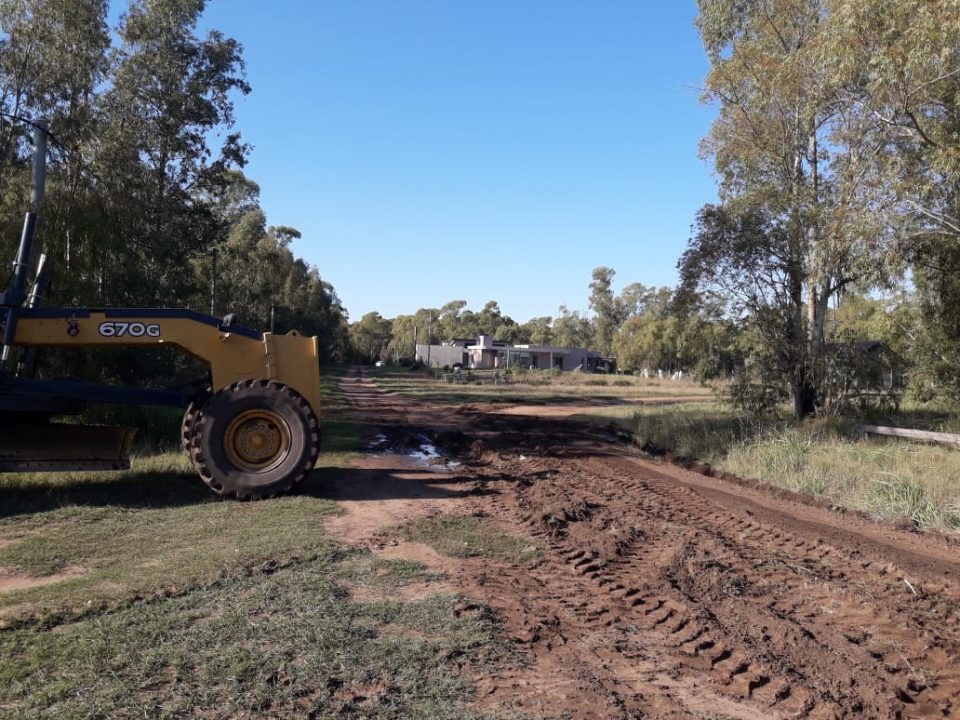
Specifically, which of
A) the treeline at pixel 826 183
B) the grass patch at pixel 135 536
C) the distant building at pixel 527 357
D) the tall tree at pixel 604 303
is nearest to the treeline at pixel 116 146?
the grass patch at pixel 135 536

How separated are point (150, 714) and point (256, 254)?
1765 inches

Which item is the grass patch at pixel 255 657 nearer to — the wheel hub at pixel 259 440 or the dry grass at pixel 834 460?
the wheel hub at pixel 259 440

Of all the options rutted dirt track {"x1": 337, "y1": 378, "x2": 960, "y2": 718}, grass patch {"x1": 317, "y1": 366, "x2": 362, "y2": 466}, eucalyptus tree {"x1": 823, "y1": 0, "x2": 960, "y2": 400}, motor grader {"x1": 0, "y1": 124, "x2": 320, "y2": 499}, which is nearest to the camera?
rutted dirt track {"x1": 337, "y1": 378, "x2": 960, "y2": 718}

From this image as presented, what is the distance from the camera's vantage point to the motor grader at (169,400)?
8.92 meters

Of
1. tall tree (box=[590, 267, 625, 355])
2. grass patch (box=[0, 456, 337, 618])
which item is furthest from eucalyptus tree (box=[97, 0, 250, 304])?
tall tree (box=[590, 267, 625, 355])

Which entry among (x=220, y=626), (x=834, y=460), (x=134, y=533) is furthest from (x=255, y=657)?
(x=834, y=460)

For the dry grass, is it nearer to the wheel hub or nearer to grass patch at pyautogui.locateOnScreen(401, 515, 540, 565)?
grass patch at pyautogui.locateOnScreen(401, 515, 540, 565)

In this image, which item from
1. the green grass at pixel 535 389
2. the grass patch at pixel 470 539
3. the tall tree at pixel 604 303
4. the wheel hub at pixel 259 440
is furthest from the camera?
the tall tree at pixel 604 303

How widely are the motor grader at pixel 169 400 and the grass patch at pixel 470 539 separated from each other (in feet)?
6.94

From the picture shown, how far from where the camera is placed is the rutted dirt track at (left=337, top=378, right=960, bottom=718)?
4281mm

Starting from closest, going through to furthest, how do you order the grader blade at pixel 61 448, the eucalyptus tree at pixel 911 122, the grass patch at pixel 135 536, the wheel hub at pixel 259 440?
the grass patch at pixel 135 536, the grader blade at pixel 61 448, the wheel hub at pixel 259 440, the eucalyptus tree at pixel 911 122

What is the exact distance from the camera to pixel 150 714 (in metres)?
3.80

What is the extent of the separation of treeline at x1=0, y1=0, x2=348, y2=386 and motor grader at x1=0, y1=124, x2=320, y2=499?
4885mm

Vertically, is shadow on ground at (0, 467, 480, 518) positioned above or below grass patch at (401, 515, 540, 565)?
above
